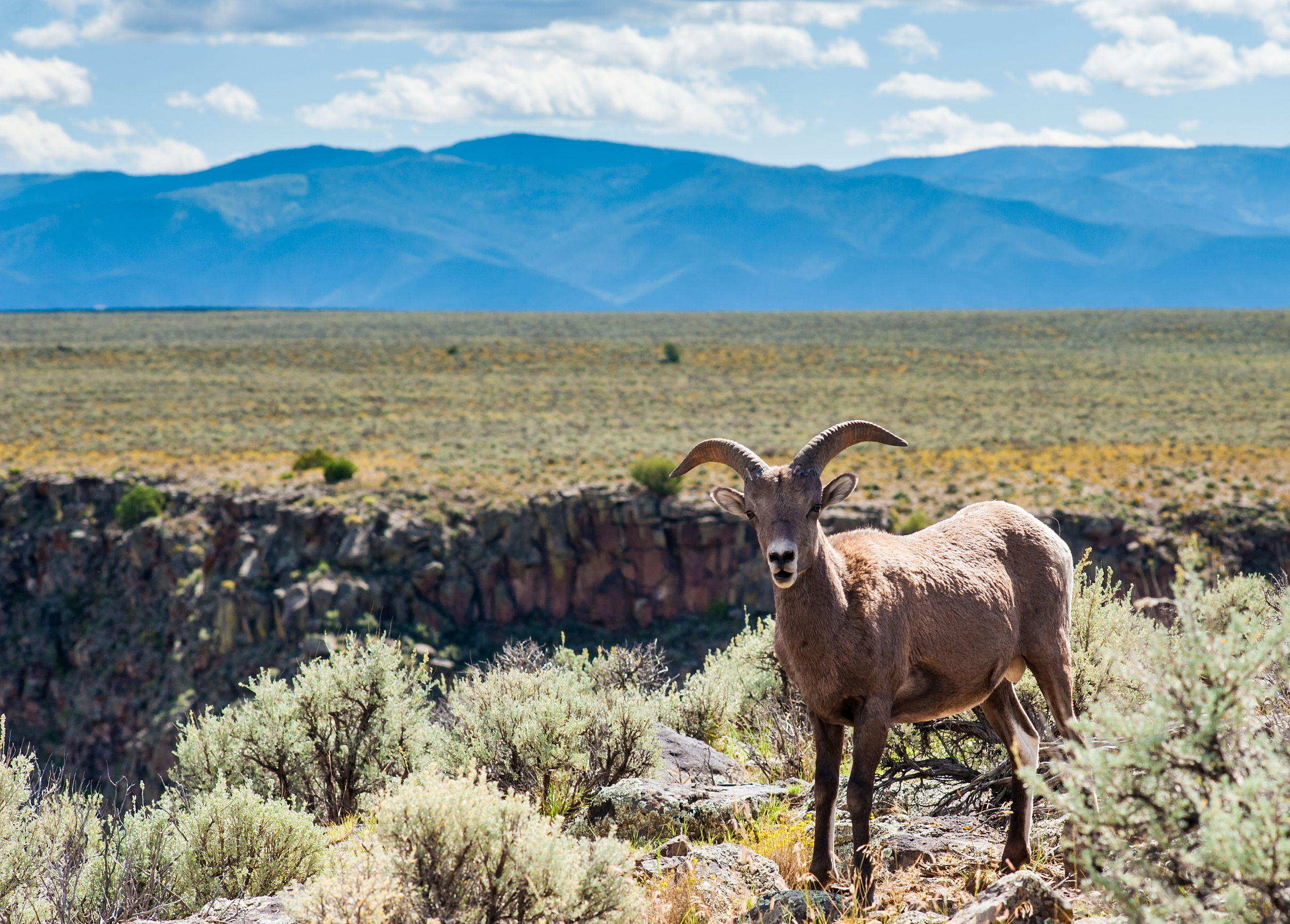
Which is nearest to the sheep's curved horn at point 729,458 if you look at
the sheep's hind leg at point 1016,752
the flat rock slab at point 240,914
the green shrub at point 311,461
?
the sheep's hind leg at point 1016,752

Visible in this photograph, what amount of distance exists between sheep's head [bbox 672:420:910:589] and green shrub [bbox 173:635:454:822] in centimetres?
457

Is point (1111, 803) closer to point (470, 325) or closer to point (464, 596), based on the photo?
point (464, 596)

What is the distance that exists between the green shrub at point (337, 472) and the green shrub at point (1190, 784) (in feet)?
118

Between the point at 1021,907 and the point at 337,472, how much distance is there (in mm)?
35103

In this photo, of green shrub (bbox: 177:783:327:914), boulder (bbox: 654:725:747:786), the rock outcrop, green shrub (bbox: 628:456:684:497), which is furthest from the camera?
green shrub (bbox: 628:456:684:497)

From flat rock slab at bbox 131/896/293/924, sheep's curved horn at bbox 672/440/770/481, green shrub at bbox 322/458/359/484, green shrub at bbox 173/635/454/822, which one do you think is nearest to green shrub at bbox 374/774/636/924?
flat rock slab at bbox 131/896/293/924

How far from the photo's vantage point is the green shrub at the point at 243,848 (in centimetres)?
632

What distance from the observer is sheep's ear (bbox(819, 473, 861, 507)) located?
530 centimetres

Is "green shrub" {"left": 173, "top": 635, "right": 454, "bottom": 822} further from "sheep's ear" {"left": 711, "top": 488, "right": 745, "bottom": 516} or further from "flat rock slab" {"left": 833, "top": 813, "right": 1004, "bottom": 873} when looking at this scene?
"sheep's ear" {"left": 711, "top": 488, "right": 745, "bottom": 516}

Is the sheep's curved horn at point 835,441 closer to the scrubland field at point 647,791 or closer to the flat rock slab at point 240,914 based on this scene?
the scrubland field at point 647,791

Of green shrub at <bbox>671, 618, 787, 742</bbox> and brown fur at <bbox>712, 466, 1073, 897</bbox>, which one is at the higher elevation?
brown fur at <bbox>712, 466, 1073, 897</bbox>

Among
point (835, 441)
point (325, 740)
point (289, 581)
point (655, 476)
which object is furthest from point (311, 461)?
point (835, 441)

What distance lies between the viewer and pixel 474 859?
4480 millimetres

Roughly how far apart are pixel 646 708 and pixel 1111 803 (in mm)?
5331
